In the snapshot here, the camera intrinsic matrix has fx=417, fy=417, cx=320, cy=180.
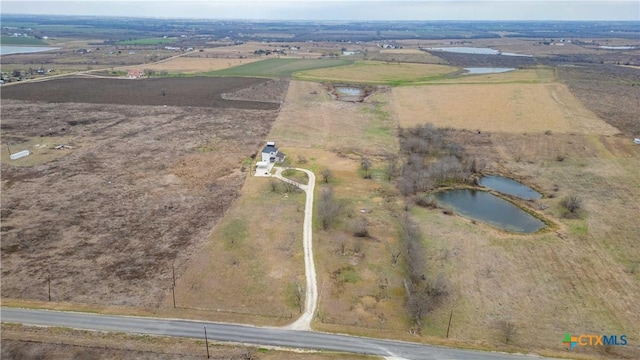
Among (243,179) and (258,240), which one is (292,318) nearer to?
(258,240)

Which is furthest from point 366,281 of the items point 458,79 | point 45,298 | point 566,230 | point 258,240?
point 458,79

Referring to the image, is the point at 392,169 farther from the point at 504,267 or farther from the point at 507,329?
the point at 507,329

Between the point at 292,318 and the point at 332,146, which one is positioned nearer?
the point at 292,318

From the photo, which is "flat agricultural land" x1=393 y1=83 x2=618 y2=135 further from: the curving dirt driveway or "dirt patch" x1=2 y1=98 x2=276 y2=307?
the curving dirt driveway

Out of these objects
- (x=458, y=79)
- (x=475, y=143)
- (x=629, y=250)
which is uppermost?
(x=458, y=79)

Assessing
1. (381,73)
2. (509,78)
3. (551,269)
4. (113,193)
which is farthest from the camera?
(381,73)

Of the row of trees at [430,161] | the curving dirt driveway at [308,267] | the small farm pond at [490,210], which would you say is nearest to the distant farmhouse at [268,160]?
the curving dirt driveway at [308,267]

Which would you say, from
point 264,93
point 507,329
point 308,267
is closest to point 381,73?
point 264,93
